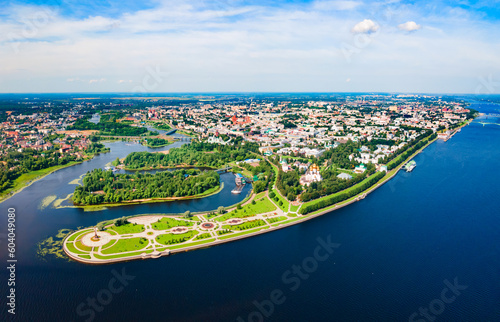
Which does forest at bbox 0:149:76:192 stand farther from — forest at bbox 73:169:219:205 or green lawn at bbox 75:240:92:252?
green lawn at bbox 75:240:92:252

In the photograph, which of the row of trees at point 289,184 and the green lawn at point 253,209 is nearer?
the green lawn at point 253,209

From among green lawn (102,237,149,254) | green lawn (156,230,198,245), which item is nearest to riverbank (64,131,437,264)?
green lawn (156,230,198,245)

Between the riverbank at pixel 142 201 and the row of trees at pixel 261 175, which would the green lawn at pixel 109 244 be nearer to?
the riverbank at pixel 142 201

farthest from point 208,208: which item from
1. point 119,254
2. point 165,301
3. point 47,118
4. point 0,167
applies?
point 47,118

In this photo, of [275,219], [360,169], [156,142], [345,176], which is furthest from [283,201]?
[156,142]

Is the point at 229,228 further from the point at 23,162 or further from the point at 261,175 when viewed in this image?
the point at 23,162

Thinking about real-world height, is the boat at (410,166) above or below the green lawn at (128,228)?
above

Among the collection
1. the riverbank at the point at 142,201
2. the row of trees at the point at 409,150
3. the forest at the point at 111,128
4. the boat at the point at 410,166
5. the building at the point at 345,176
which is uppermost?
the forest at the point at 111,128

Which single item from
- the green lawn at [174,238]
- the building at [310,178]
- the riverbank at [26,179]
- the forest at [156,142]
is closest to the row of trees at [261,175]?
the building at [310,178]
